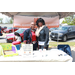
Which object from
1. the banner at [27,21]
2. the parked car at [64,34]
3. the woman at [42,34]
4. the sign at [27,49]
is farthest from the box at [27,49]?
the parked car at [64,34]

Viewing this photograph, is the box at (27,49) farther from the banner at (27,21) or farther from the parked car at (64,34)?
the parked car at (64,34)

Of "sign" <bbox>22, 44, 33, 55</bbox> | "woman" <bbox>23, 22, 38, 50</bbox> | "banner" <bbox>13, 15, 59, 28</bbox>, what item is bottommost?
"sign" <bbox>22, 44, 33, 55</bbox>

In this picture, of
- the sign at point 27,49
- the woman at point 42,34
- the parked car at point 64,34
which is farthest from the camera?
the parked car at point 64,34

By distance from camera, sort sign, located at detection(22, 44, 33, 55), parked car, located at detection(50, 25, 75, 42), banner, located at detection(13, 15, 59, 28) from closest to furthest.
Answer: sign, located at detection(22, 44, 33, 55), banner, located at detection(13, 15, 59, 28), parked car, located at detection(50, 25, 75, 42)

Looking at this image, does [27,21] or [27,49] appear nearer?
[27,49]

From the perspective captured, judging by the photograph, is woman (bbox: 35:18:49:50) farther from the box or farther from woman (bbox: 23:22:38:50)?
the box

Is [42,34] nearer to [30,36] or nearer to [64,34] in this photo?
[30,36]

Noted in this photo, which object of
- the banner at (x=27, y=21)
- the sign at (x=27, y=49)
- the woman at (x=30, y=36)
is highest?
the banner at (x=27, y=21)

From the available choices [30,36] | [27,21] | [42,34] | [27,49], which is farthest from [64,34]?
[27,49]

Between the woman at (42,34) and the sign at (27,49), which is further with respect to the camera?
the woman at (42,34)

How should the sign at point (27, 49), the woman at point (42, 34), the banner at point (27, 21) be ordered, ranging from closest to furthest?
1. the sign at point (27, 49)
2. the woman at point (42, 34)
3. the banner at point (27, 21)

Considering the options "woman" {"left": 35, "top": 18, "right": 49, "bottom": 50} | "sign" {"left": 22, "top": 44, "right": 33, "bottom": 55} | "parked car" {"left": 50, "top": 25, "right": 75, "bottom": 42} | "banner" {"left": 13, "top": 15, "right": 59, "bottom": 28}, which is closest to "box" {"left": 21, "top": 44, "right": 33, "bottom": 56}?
"sign" {"left": 22, "top": 44, "right": 33, "bottom": 55}

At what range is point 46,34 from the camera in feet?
9.96

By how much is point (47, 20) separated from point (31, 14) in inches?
30.1
